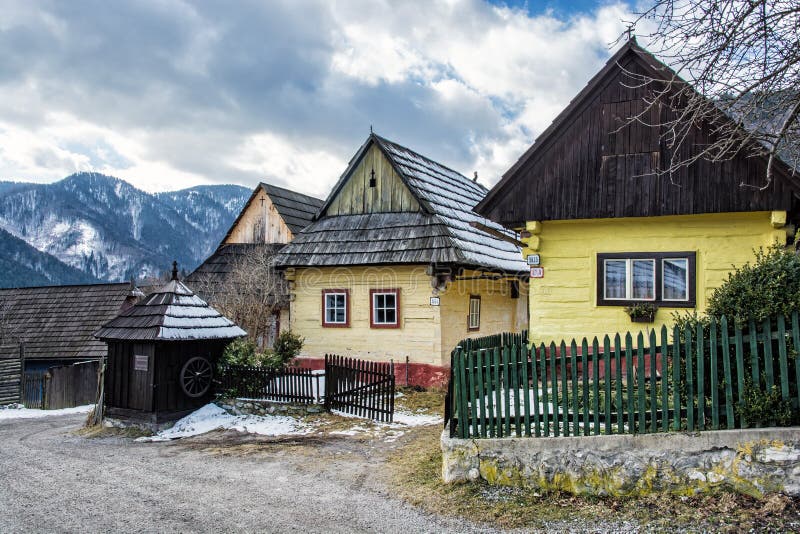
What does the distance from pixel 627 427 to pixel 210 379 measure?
8938 millimetres

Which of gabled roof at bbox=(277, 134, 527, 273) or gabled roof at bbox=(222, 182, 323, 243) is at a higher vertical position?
gabled roof at bbox=(222, 182, 323, 243)

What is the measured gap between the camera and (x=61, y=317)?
24.8 meters

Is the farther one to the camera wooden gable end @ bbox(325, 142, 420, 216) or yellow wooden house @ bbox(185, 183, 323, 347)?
yellow wooden house @ bbox(185, 183, 323, 347)

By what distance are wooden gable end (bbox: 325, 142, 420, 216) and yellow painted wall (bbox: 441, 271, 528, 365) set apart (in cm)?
276

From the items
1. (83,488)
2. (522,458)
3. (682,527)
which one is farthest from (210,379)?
(682,527)

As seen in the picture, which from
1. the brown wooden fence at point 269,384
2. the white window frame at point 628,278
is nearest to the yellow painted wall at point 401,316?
the brown wooden fence at point 269,384

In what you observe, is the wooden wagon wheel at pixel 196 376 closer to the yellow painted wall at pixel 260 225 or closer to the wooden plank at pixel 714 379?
the wooden plank at pixel 714 379

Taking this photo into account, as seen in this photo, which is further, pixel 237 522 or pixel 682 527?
pixel 237 522

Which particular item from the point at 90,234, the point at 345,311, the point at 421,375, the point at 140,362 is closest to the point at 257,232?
the point at 345,311

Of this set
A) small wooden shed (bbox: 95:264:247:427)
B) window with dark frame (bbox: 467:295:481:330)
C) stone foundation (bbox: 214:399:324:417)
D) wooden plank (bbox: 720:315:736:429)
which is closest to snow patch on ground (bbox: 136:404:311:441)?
stone foundation (bbox: 214:399:324:417)

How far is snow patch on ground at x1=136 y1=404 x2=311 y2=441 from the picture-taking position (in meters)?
10.6

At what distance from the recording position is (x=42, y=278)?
8700cm

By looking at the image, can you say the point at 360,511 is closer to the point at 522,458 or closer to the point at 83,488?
the point at 522,458

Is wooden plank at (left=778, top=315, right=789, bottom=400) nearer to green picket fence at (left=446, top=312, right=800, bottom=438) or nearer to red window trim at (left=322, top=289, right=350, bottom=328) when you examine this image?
green picket fence at (left=446, top=312, right=800, bottom=438)
